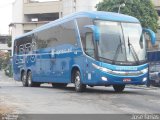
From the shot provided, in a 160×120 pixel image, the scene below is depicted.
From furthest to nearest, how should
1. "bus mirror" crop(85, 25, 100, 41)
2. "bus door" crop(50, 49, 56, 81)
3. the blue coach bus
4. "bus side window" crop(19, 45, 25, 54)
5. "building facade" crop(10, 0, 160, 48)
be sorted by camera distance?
"building facade" crop(10, 0, 160, 48) → "bus side window" crop(19, 45, 25, 54) → "bus door" crop(50, 49, 56, 81) → the blue coach bus → "bus mirror" crop(85, 25, 100, 41)

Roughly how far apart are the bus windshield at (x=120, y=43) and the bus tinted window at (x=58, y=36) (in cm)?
191

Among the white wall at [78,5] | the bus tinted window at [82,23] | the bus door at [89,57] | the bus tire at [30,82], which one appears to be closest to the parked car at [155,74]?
the bus tire at [30,82]

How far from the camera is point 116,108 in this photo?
13.8 metres

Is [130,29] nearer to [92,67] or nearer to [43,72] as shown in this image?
[92,67]

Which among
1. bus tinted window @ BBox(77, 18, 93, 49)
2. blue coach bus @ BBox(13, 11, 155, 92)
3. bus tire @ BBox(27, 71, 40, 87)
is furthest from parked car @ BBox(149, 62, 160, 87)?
bus tinted window @ BBox(77, 18, 93, 49)

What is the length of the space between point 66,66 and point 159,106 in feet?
26.7

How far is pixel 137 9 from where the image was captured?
57938 millimetres

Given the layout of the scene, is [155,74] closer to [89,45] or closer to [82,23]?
[82,23]

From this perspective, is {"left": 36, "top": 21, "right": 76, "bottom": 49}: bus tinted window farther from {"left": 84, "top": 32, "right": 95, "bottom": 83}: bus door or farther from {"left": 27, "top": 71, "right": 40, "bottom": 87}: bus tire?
{"left": 27, "top": 71, "right": 40, "bottom": 87}: bus tire

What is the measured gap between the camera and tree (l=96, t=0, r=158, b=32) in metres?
56.4

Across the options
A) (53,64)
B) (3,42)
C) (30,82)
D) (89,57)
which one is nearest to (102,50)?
(89,57)

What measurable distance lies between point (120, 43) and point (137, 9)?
39.2m

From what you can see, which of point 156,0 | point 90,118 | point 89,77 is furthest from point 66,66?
point 156,0

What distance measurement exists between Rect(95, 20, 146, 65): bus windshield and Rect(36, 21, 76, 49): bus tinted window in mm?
1906
